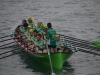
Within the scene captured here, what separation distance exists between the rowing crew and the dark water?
1356mm

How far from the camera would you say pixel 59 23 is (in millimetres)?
40844

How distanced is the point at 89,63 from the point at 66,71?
A: 2533 mm

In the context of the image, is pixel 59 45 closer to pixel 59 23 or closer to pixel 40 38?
pixel 40 38

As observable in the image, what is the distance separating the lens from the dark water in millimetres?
25500

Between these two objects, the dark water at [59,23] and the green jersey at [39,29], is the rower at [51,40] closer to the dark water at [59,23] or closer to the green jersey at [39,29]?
the dark water at [59,23]

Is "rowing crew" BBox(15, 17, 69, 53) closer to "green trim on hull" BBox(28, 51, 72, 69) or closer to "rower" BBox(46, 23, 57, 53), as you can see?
"rower" BBox(46, 23, 57, 53)

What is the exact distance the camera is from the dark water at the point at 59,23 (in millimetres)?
25500

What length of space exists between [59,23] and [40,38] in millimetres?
15408

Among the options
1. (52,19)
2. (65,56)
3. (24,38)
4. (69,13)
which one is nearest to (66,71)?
(65,56)

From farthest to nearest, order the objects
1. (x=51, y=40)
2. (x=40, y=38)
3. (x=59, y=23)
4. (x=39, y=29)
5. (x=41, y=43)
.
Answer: (x=59, y=23) → (x=39, y=29) → (x=40, y=38) → (x=41, y=43) → (x=51, y=40)

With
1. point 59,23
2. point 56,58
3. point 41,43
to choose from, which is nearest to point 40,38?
point 41,43

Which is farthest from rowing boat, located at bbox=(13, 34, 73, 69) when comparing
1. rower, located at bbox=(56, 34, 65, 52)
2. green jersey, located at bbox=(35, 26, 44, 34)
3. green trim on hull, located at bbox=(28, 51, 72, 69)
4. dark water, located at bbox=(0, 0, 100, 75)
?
green jersey, located at bbox=(35, 26, 44, 34)

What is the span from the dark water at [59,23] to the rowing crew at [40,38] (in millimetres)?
1356

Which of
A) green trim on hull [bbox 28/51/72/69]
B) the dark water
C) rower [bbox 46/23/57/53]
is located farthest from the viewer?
the dark water
